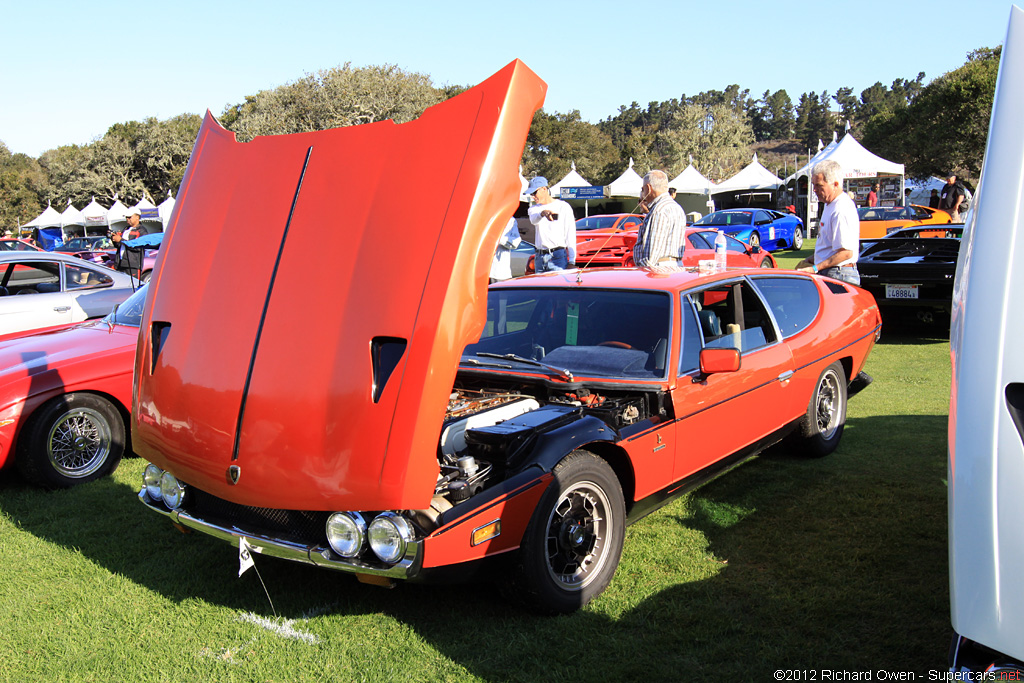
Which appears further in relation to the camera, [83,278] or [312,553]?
[83,278]

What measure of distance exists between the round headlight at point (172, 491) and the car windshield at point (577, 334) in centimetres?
144

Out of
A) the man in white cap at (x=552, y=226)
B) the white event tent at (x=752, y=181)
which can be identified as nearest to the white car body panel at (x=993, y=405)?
the man in white cap at (x=552, y=226)

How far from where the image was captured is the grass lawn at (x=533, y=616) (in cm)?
266

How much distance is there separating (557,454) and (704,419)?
42.7 inches

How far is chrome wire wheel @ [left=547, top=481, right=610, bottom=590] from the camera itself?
2.95 metres

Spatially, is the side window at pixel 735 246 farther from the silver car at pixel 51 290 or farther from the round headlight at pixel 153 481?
the round headlight at pixel 153 481

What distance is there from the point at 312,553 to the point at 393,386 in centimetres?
70

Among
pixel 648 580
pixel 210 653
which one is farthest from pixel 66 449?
pixel 648 580

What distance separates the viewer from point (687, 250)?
13.7 m

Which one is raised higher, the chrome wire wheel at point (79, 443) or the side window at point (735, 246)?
the side window at point (735, 246)

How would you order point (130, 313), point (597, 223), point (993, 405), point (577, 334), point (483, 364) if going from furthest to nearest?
1. point (597, 223)
2. point (130, 313)
3. point (577, 334)
4. point (483, 364)
5. point (993, 405)

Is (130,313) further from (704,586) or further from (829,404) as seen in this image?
(829,404)

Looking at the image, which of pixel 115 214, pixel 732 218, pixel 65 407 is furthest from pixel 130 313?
pixel 115 214

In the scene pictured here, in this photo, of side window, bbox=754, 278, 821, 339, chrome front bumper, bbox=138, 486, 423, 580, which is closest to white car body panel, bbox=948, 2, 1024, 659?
chrome front bumper, bbox=138, 486, 423, 580
